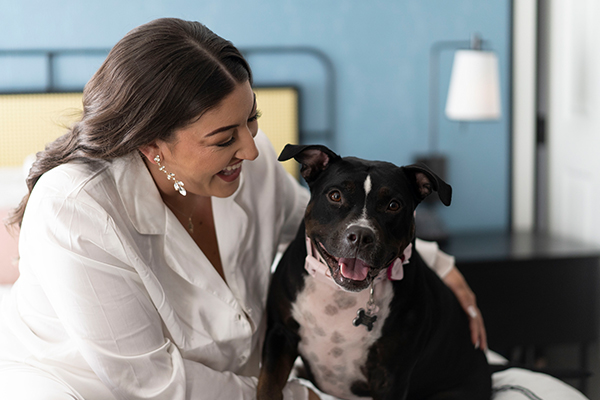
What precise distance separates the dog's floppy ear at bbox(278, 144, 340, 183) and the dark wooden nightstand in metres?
1.53

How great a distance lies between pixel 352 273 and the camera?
1.17 meters

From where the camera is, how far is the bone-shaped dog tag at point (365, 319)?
1.26 meters

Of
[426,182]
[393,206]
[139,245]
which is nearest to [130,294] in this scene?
[139,245]

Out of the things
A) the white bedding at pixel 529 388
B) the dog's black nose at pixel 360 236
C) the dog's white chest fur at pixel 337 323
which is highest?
the dog's black nose at pixel 360 236

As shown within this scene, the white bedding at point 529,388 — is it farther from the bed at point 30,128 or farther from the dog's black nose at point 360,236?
the bed at point 30,128

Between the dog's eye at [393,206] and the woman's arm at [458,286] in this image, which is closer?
the dog's eye at [393,206]

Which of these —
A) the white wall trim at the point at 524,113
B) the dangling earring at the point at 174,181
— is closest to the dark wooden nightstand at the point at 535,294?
the white wall trim at the point at 524,113

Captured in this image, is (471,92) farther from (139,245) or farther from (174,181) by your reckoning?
(139,245)

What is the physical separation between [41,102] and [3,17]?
1.56 ft

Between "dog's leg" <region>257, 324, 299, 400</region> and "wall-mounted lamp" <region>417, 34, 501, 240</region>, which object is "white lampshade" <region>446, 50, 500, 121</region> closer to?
"wall-mounted lamp" <region>417, 34, 501, 240</region>

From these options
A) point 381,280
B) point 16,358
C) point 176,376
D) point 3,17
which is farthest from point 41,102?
point 381,280

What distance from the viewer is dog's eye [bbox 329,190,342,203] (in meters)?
1.24

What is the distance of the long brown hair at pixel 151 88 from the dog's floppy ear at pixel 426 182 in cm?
47

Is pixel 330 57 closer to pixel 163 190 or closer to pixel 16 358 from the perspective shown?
pixel 163 190
